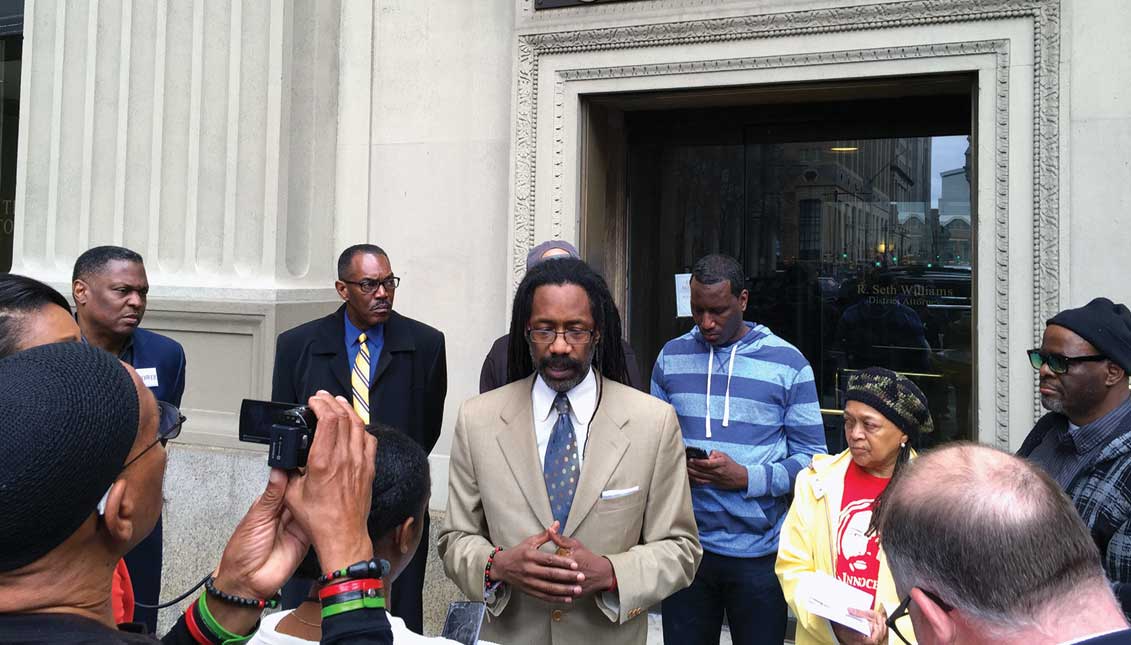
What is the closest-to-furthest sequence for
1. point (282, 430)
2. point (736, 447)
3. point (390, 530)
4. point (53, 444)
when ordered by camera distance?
point (53, 444), point (282, 430), point (390, 530), point (736, 447)

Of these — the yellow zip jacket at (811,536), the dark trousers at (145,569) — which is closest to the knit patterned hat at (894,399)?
the yellow zip jacket at (811,536)

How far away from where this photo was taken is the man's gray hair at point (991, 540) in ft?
4.39

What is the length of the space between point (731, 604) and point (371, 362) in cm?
212

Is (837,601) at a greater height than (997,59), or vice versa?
(997,59)

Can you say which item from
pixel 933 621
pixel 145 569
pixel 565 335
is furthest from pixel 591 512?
pixel 145 569

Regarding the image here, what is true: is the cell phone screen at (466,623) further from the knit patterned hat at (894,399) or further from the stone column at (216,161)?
the stone column at (216,161)

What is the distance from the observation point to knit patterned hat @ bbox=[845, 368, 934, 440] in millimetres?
3303

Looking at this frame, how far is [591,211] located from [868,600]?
12.3 ft

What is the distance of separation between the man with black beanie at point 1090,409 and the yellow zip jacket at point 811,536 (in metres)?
0.72

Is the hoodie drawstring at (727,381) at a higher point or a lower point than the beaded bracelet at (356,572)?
higher

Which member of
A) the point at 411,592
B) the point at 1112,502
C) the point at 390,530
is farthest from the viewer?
the point at 411,592

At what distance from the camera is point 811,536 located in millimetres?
3314

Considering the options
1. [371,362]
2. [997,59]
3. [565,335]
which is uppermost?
[997,59]

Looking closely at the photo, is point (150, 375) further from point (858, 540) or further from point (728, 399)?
point (858, 540)
